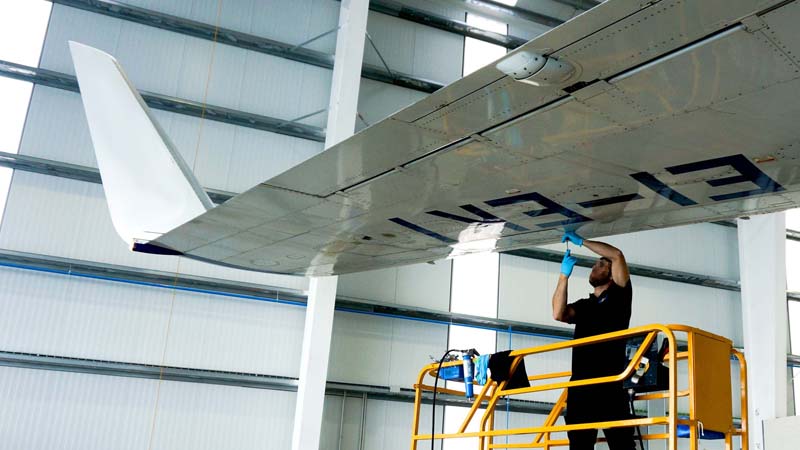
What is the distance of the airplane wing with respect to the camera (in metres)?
3.79

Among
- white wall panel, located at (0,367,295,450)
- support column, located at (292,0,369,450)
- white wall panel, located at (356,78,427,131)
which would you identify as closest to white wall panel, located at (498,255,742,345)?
white wall panel, located at (356,78,427,131)

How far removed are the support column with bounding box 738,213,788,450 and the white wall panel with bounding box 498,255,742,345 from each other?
373cm

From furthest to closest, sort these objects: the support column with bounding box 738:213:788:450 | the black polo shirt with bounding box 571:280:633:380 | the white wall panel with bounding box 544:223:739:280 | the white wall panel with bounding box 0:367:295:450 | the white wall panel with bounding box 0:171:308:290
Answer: the white wall panel with bounding box 544:223:739:280
the support column with bounding box 738:213:788:450
the white wall panel with bounding box 0:171:308:290
the white wall panel with bounding box 0:367:295:450
the black polo shirt with bounding box 571:280:633:380

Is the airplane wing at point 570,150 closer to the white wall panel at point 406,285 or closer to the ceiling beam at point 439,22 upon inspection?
the white wall panel at point 406,285

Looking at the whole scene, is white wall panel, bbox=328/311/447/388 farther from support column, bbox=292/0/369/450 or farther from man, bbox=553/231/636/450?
man, bbox=553/231/636/450

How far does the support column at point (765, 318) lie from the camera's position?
49.1ft

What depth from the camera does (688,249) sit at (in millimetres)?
20188

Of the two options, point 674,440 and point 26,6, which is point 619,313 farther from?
point 26,6

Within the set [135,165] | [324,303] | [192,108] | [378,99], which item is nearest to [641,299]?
[378,99]

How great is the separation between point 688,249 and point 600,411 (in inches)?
616

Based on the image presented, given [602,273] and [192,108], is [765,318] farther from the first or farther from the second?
[192,108]

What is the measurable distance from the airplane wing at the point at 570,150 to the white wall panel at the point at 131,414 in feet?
23.2

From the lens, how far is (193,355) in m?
15.1

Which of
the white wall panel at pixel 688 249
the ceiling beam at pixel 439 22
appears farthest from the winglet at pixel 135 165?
the white wall panel at pixel 688 249
